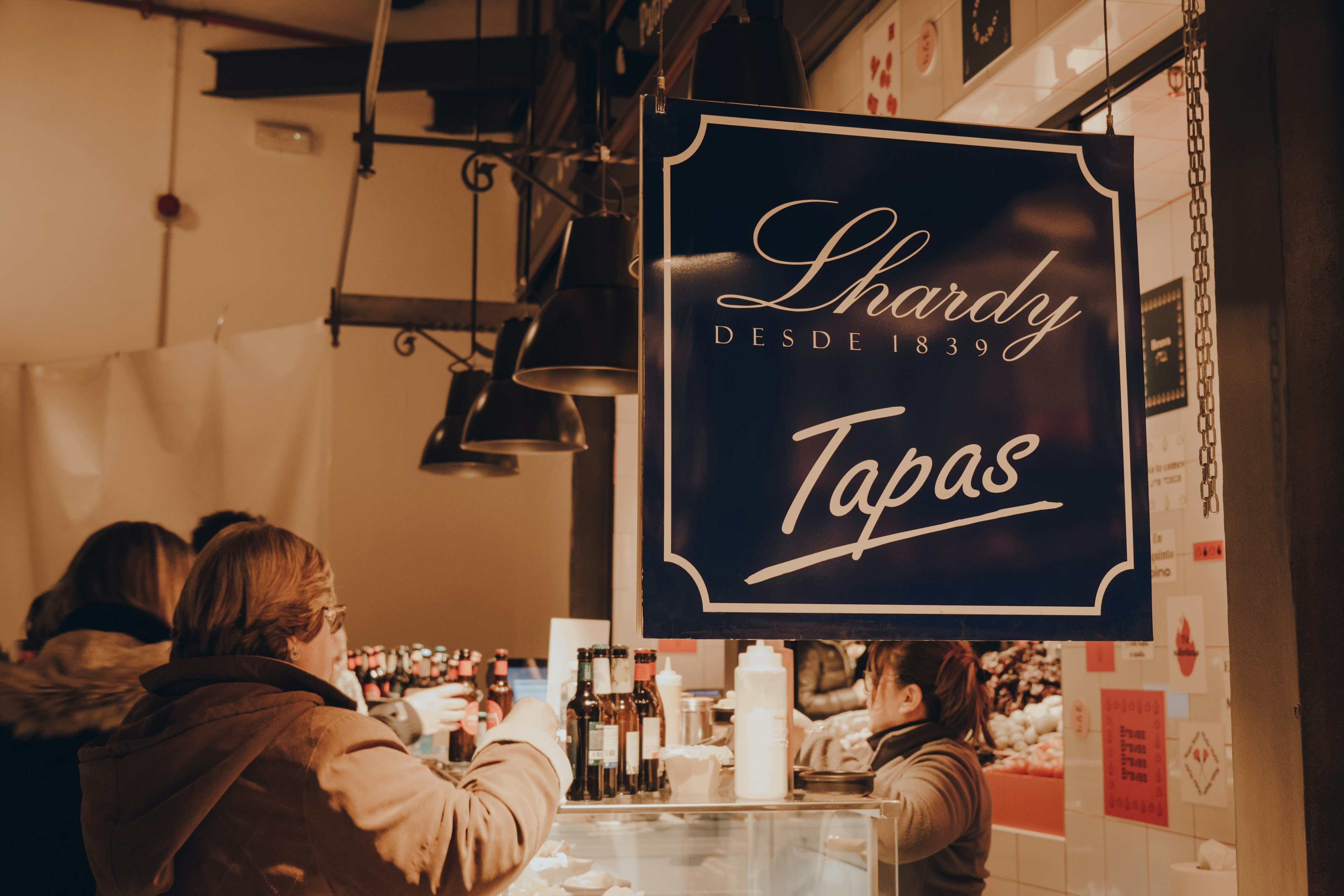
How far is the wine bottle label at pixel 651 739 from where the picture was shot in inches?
91.2

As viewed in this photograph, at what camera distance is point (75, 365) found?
212 inches

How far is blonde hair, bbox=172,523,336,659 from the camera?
1924mm

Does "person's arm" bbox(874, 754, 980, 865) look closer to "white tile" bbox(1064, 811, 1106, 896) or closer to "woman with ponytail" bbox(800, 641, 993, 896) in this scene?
"woman with ponytail" bbox(800, 641, 993, 896)

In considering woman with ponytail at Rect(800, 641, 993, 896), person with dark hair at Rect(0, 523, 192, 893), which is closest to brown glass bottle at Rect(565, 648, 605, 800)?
woman with ponytail at Rect(800, 641, 993, 896)

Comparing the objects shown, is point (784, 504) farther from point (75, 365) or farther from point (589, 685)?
point (75, 365)

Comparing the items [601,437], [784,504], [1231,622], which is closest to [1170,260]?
[1231,622]

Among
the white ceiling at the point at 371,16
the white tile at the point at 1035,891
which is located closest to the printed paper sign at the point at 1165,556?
the white tile at the point at 1035,891

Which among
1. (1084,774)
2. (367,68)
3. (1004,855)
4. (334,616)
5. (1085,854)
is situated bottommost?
(1004,855)

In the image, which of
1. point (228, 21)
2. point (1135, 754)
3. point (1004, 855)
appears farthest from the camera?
point (228, 21)

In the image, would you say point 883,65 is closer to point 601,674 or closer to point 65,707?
point 601,674

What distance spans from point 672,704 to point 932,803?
0.82 metres

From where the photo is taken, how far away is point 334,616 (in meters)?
2.08

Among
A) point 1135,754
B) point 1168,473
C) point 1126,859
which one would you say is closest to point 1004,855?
point 1126,859

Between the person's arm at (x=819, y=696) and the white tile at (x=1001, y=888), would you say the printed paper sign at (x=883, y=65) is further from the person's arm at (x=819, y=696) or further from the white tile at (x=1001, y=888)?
the white tile at (x=1001, y=888)
